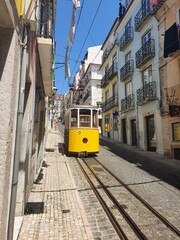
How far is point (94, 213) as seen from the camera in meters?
5.00

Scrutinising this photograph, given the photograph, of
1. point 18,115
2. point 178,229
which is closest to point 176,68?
point 178,229

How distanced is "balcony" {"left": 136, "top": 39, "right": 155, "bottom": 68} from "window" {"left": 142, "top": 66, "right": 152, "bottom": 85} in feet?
2.14

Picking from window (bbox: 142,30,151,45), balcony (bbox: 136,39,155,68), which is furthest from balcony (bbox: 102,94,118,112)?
window (bbox: 142,30,151,45)

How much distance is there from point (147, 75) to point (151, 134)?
182 inches

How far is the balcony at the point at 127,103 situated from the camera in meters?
19.5

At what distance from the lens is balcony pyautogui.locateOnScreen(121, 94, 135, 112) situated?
19.5 meters

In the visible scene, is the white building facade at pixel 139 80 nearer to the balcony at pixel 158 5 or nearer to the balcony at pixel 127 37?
the balcony at pixel 127 37

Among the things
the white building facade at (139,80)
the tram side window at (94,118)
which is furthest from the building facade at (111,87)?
the tram side window at (94,118)

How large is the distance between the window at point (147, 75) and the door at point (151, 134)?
2.85 metres

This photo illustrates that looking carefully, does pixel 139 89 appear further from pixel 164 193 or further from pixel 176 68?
pixel 164 193

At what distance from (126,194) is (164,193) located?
115cm

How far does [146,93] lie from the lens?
16484 millimetres

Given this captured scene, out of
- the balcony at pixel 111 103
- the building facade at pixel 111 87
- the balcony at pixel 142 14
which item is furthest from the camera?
the building facade at pixel 111 87

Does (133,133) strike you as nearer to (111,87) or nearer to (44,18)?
(111,87)
